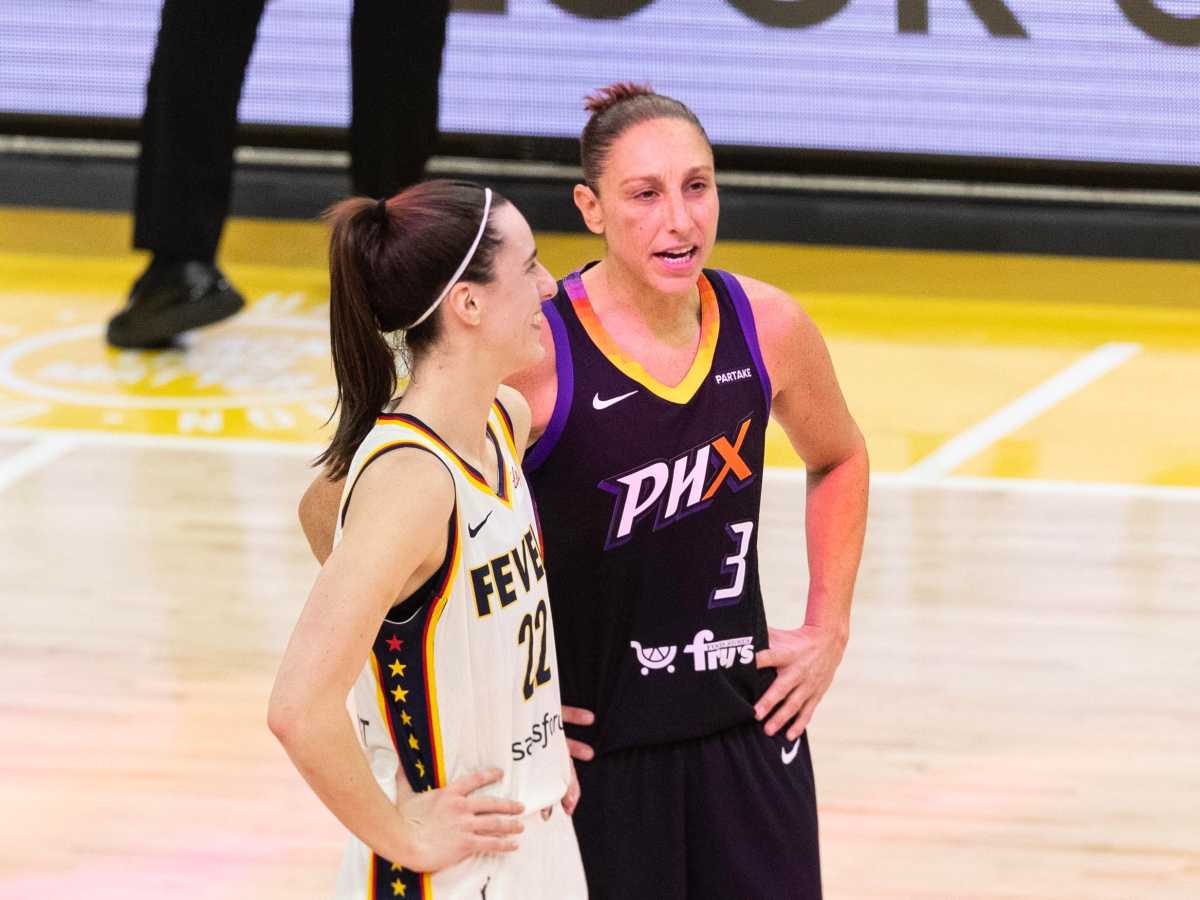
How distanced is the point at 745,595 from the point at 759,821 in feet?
0.94

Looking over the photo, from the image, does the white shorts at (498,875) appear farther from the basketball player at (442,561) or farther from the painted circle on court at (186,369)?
the painted circle on court at (186,369)

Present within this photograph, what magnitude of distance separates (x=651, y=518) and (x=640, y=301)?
27cm

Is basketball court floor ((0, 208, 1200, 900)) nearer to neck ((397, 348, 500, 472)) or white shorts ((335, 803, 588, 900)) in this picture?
white shorts ((335, 803, 588, 900))

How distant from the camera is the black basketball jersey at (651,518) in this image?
2.36 meters

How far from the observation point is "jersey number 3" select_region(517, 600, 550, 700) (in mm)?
2002

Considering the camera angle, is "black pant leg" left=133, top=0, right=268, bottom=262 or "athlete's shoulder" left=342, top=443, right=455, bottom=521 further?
"black pant leg" left=133, top=0, right=268, bottom=262

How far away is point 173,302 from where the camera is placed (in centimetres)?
599

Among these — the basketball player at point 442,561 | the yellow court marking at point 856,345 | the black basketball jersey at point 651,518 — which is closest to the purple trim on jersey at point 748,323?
the black basketball jersey at point 651,518

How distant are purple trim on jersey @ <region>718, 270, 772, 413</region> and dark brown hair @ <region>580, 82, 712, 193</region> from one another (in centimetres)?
19

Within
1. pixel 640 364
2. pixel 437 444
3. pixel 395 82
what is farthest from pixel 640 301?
pixel 395 82

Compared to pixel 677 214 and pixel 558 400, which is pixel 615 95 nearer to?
pixel 677 214

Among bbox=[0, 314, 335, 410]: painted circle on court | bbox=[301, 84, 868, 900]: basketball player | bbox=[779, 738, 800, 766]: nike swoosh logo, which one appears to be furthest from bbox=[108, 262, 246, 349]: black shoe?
bbox=[779, 738, 800, 766]: nike swoosh logo

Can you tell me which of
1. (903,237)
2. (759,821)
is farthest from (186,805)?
(903,237)

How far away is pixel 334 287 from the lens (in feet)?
6.51
